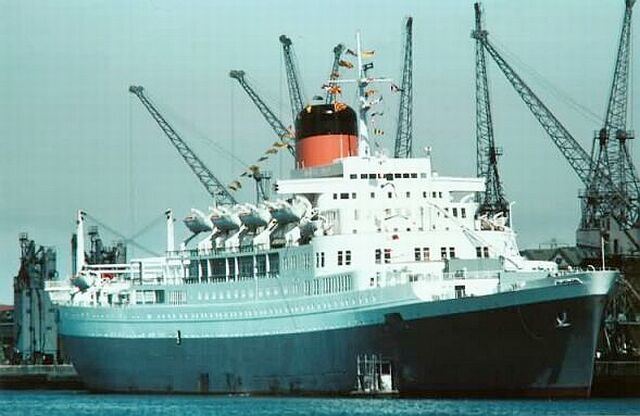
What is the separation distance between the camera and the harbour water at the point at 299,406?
2462 inches

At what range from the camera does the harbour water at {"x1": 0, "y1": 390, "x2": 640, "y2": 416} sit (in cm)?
6253

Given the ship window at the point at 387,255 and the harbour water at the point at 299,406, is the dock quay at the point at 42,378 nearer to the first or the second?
the harbour water at the point at 299,406

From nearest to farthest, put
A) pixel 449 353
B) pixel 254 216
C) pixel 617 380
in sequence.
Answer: pixel 449 353
pixel 617 380
pixel 254 216

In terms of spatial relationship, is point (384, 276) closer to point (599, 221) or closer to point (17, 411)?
point (17, 411)

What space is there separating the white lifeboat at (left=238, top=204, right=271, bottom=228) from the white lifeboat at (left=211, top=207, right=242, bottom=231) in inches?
45.6

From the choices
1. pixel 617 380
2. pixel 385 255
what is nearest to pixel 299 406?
pixel 385 255

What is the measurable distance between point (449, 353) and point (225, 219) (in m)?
18.9

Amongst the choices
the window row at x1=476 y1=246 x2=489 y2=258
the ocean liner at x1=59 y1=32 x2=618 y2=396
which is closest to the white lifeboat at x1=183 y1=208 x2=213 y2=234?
the ocean liner at x1=59 y1=32 x2=618 y2=396

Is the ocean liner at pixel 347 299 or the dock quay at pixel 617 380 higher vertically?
the ocean liner at pixel 347 299

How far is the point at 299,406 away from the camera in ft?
225

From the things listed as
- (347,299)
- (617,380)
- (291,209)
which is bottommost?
(617,380)

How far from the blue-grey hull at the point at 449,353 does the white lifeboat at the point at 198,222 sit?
285 inches

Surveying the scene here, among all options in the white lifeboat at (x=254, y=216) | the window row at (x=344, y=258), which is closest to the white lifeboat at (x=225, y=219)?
the white lifeboat at (x=254, y=216)

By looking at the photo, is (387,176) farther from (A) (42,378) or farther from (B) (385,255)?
(A) (42,378)
